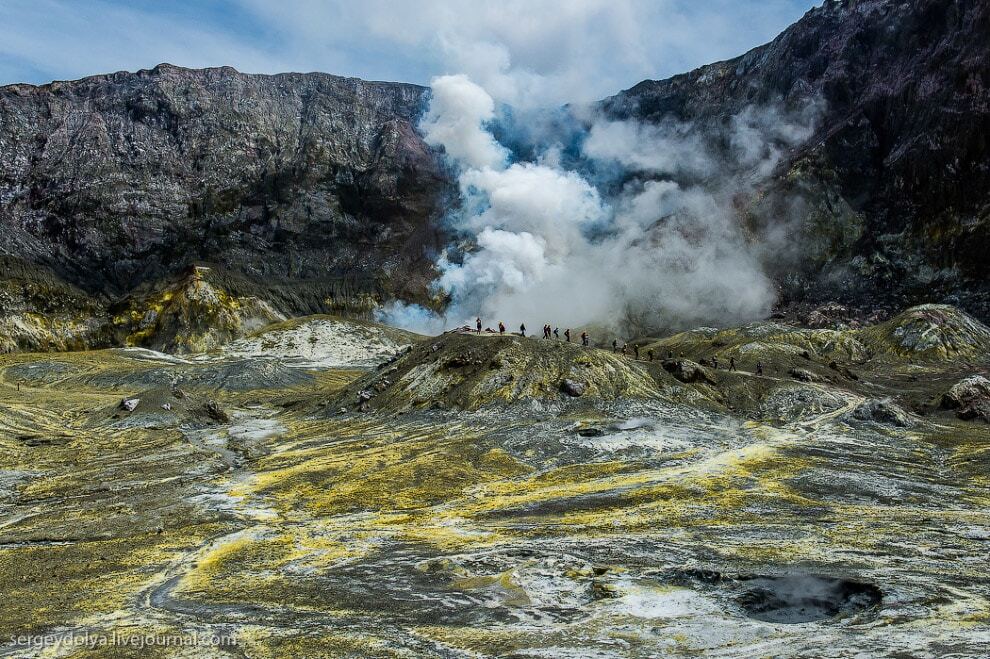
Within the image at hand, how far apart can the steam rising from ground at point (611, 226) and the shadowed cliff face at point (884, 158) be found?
20.8 feet

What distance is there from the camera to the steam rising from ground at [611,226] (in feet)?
401

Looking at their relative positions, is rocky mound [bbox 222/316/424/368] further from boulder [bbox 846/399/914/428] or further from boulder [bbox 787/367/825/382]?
boulder [bbox 846/399/914/428]

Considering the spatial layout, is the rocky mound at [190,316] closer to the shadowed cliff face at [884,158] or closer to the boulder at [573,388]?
the boulder at [573,388]

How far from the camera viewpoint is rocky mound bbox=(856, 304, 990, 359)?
8394 cm

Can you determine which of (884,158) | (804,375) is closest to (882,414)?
(804,375)

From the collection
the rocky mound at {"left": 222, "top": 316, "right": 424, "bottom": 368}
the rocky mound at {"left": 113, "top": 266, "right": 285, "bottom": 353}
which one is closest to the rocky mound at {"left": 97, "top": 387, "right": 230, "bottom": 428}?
the rocky mound at {"left": 222, "top": 316, "right": 424, "bottom": 368}

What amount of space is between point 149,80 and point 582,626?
182 m

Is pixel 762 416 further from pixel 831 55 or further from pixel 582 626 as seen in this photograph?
pixel 831 55

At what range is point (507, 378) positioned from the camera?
55.6 metres

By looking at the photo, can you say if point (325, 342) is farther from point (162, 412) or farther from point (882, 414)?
point (882, 414)

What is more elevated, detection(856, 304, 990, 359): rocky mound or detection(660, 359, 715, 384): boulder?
detection(856, 304, 990, 359): rocky mound

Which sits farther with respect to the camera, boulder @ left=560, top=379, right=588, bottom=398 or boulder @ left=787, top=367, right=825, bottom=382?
boulder @ left=787, top=367, right=825, bottom=382

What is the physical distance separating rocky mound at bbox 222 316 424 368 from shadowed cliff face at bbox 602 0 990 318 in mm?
69448

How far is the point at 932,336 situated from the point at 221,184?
14348 centimetres
